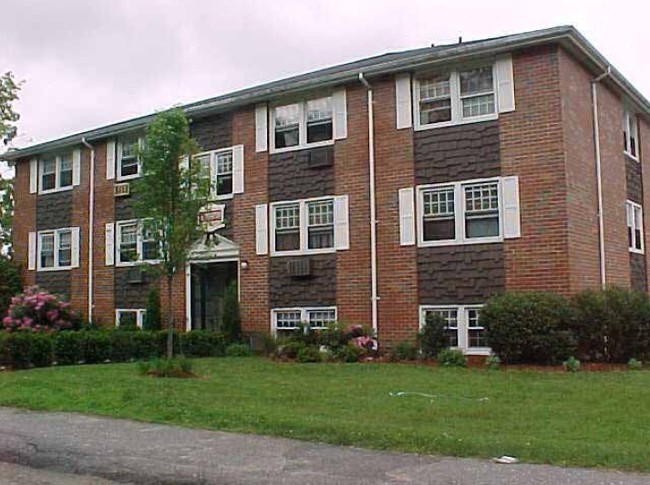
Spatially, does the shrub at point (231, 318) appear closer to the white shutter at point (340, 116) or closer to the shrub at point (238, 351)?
the shrub at point (238, 351)

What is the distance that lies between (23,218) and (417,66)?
630 inches

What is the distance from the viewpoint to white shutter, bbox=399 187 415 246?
18.0 meters

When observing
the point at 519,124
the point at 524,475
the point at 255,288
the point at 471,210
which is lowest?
the point at 524,475

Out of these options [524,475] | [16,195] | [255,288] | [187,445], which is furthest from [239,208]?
[524,475]

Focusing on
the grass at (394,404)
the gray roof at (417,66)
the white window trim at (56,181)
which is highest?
the gray roof at (417,66)

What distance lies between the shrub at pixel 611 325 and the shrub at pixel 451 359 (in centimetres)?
228

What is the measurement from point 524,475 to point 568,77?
12154 millimetres

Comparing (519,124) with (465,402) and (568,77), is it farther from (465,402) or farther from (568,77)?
(465,402)

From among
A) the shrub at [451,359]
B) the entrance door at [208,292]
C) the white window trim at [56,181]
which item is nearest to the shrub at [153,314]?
the entrance door at [208,292]

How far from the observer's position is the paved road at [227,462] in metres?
6.72

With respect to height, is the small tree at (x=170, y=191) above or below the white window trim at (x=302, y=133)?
below

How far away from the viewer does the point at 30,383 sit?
44.9ft

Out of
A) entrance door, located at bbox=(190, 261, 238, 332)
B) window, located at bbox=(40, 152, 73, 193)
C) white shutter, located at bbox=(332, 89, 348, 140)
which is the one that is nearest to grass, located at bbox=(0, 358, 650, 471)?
white shutter, located at bbox=(332, 89, 348, 140)

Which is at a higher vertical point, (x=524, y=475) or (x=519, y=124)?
(x=519, y=124)
